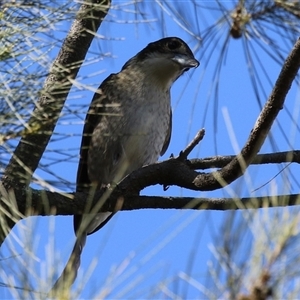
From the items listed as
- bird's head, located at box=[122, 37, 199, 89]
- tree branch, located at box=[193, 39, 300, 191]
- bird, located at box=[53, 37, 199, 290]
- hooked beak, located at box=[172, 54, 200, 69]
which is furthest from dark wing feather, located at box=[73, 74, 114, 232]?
tree branch, located at box=[193, 39, 300, 191]

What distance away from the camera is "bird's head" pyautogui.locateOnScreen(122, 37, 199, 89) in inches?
216

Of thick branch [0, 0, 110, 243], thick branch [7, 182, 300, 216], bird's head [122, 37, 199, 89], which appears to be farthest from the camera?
bird's head [122, 37, 199, 89]

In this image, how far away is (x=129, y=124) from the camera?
519cm

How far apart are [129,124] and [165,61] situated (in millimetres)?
680

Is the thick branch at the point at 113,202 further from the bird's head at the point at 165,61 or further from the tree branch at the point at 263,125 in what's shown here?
the bird's head at the point at 165,61

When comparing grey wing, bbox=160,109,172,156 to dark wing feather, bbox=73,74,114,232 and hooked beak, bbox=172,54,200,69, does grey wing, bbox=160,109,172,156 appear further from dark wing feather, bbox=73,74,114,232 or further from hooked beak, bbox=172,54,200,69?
dark wing feather, bbox=73,74,114,232

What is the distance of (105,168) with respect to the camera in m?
5.34

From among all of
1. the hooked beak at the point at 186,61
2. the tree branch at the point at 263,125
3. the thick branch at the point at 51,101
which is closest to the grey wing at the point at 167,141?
the hooked beak at the point at 186,61

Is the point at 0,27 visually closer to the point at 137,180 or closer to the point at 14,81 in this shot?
the point at 14,81

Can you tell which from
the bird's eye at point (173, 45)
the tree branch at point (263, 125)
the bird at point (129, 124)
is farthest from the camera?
the bird's eye at point (173, 45)

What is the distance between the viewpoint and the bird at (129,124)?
17.1 ft

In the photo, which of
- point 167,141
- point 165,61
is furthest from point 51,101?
point 167,141

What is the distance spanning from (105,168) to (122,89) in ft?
1.77

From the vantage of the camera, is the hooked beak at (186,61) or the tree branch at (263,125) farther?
the hooked beak at (186,61)
